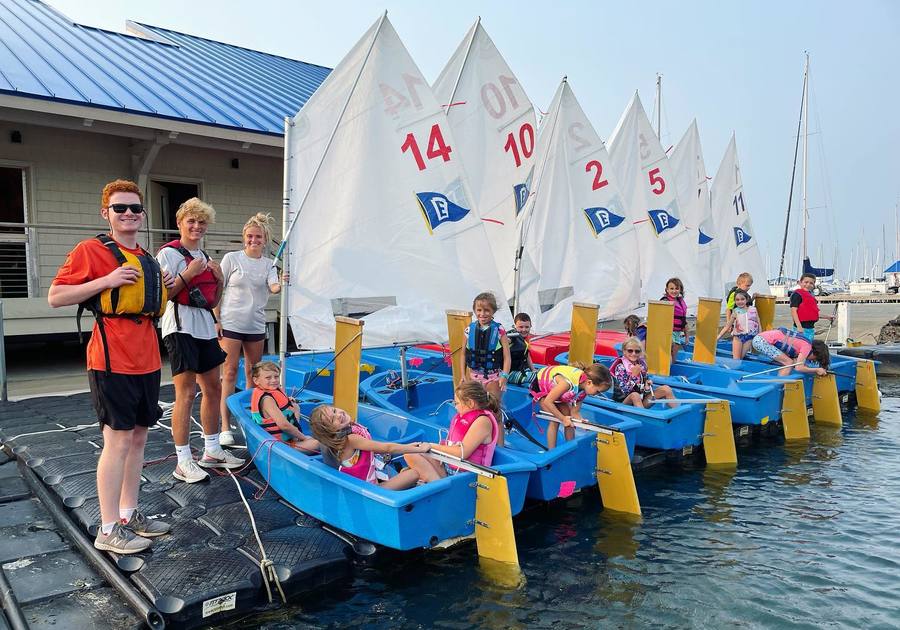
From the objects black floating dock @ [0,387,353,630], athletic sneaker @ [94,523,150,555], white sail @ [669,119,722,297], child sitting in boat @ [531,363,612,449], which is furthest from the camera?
white sail @ [669,119,722,297]

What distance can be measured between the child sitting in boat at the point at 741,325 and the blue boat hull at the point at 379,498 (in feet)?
19.4

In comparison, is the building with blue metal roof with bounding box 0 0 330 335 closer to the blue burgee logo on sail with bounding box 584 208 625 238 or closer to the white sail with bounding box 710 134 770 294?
the blue burgee logo on sail with bounding box 584 208 625 238

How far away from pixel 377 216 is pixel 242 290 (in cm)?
161

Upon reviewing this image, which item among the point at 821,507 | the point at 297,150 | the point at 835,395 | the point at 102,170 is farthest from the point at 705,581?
the point at 102,170

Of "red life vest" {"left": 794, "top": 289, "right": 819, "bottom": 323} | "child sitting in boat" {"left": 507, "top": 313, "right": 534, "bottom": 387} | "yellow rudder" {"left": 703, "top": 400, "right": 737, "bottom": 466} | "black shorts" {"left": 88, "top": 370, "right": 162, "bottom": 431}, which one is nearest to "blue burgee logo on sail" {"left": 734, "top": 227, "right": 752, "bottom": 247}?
"red life vest" {"left": 794, "top": 289, "right": 819, "bottom": 323}

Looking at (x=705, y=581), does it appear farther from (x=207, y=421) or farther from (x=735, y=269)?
(x=735, y=269)

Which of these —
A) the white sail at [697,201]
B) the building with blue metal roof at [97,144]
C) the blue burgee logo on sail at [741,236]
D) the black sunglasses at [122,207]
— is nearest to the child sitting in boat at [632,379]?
the black sunglasses at [122,207]

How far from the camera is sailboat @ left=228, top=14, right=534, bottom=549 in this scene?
18.1 ft

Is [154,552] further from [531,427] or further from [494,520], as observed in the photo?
[531,427]

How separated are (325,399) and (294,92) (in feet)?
34.1

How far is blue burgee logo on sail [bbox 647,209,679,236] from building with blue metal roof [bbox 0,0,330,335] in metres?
6.34

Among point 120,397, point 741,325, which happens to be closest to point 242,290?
point 120,397

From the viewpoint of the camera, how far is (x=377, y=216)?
19.5ft

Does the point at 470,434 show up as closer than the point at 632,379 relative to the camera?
Yes
